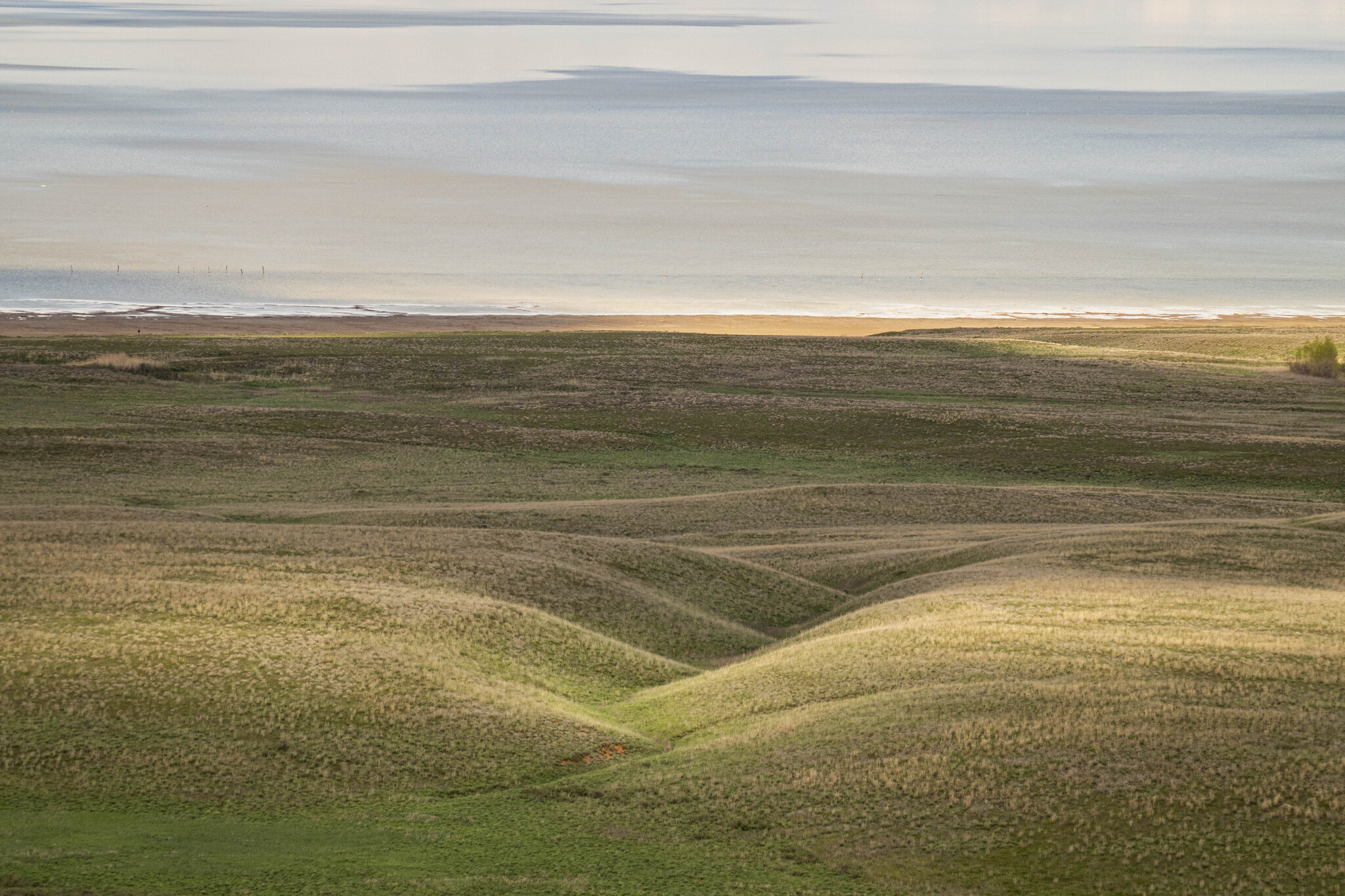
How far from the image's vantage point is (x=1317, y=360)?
90.4 meters

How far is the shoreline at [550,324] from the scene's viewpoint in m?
113

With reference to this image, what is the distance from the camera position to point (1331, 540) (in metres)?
34.9

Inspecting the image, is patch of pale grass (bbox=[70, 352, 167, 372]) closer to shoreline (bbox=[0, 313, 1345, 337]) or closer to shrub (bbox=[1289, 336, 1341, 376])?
shoreline (bbox=[0, 313, 1345, 337])

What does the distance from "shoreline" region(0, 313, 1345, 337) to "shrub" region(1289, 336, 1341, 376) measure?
3350 centimetres

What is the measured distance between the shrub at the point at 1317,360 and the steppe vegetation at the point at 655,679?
40.3m

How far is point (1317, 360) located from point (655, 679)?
80.6 m

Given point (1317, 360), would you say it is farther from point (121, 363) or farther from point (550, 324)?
point (121, 363)

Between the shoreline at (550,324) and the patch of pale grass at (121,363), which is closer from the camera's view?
the patch of pale grass at (121,363)

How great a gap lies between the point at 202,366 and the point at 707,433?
33.9m

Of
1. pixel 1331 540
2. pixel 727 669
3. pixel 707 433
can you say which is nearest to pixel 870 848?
pixel 727 669

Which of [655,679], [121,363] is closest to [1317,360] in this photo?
[121,363]

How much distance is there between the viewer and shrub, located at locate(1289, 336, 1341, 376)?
3504 inches

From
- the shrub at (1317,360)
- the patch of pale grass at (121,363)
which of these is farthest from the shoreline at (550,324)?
the shrub at (1317,360)

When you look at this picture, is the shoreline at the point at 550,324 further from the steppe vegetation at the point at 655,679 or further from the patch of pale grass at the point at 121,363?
the steppe vegetation at the point at 655,679
